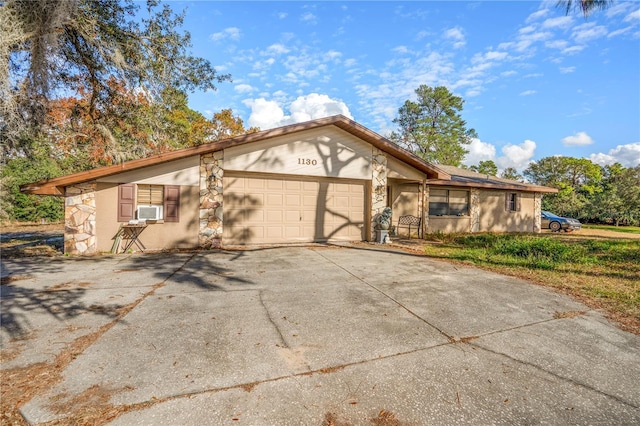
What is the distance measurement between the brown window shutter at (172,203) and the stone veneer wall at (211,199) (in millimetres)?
669

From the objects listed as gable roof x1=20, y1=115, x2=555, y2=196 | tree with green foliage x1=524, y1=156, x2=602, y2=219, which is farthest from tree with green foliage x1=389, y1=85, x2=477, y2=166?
gable roof x1=20, y1=115, x2=555, y2=196

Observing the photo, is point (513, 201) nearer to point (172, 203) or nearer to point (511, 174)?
point (172, 203)

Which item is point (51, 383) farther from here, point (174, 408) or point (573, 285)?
point (573, 285)

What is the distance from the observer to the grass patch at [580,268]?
4.58m

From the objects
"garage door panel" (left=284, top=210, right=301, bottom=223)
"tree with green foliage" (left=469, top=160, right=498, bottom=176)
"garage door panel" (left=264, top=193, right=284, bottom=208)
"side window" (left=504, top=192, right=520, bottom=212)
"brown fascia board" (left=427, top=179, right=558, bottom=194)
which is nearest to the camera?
"garage door panel" (left=264, top=193, right=284, bottom=208)

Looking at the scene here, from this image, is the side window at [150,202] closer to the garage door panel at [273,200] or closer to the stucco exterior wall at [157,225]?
the stucco exterior wall at [157,225]

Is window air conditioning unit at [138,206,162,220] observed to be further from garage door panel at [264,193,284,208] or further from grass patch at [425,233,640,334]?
grass patch at [425,233,640,334]

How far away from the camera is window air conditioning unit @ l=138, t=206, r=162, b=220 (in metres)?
8.11

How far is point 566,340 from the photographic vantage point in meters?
3.26

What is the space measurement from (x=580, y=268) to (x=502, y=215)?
431 inches

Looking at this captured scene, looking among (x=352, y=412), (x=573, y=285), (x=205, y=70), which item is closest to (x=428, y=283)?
(x=573, y=285)

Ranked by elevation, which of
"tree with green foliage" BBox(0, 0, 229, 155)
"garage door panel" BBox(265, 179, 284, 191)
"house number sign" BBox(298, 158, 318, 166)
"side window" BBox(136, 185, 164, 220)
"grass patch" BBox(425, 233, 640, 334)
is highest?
"tree with green foliage" BBox(0, 0, 229, 155)

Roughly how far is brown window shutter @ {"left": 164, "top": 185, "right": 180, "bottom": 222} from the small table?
0.68 metres

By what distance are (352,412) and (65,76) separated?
1029 cm
